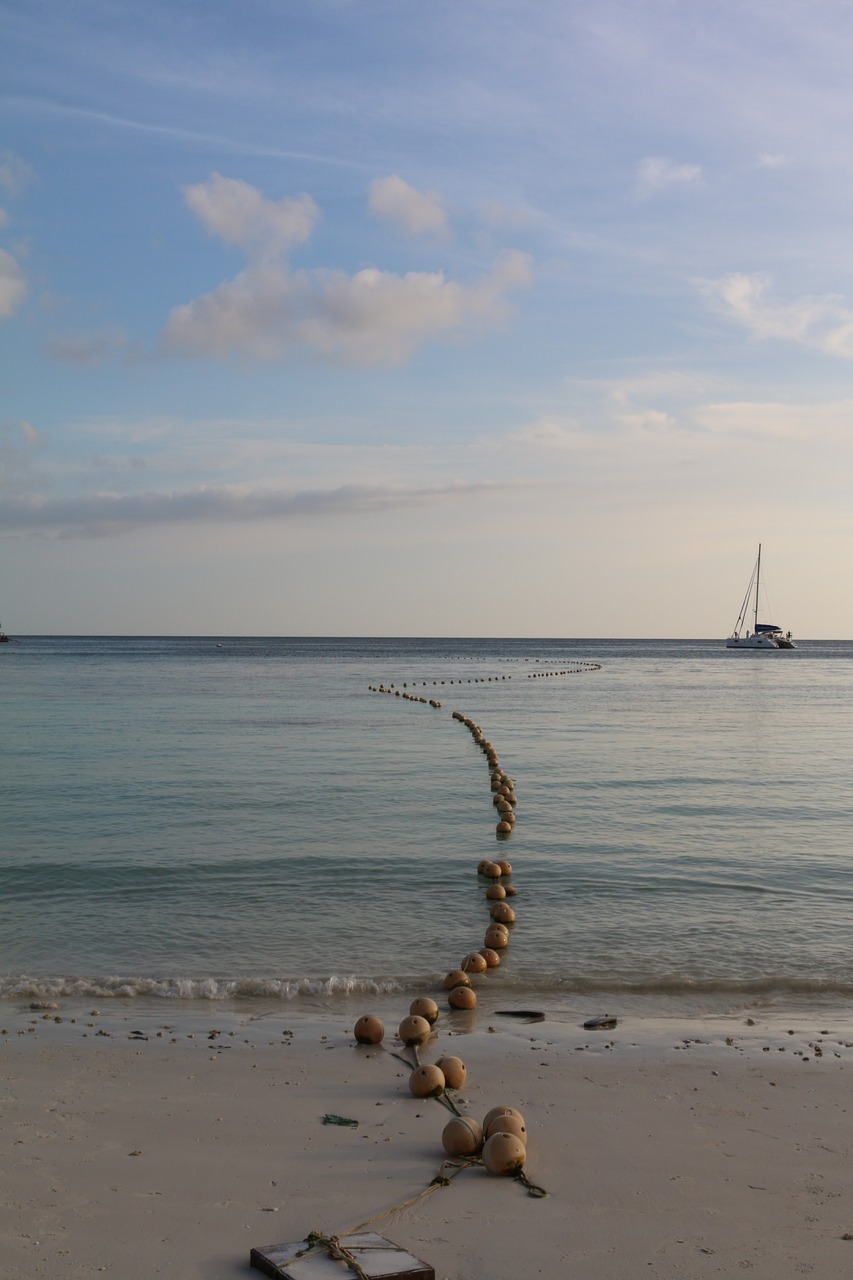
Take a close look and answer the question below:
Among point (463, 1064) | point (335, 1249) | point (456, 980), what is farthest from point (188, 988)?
point (335, 1249)

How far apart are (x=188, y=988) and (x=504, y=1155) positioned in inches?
174

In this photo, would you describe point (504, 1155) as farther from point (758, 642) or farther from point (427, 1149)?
point (758, 642)

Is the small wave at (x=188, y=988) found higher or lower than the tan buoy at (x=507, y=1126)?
lower

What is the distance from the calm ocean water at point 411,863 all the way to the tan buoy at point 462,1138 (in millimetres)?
3232

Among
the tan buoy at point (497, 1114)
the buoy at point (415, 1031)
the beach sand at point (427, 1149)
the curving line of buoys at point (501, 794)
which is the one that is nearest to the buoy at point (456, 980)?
the beach sand at point (427, 1149)

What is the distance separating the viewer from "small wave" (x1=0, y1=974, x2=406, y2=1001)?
9297mm

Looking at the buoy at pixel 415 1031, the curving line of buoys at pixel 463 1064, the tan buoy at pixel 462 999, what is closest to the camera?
the curving line of buoys at pixel 463 1064

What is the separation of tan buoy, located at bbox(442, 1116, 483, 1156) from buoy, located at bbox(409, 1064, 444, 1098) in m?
0.80

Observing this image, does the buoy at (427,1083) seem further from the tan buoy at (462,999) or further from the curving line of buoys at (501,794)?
the curving line of buoys at (501,794)

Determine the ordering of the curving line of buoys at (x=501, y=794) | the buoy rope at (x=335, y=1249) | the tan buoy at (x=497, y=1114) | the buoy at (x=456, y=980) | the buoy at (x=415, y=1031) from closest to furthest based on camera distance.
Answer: the buoy rope at (x=335, y=1249) → the tan buoy at (x=497, y=1114) → the buoy at (x=415, y=1031) → the buoy at (x=456, y=980) → the curving line of buoys at (x=501, y=794)

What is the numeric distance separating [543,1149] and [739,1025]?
3.05 meters

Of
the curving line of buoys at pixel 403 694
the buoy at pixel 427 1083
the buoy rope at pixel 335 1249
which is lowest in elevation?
the curving line of buoys at pixel 403 694

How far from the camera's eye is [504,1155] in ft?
18.9

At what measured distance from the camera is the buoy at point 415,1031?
26.0 feet
